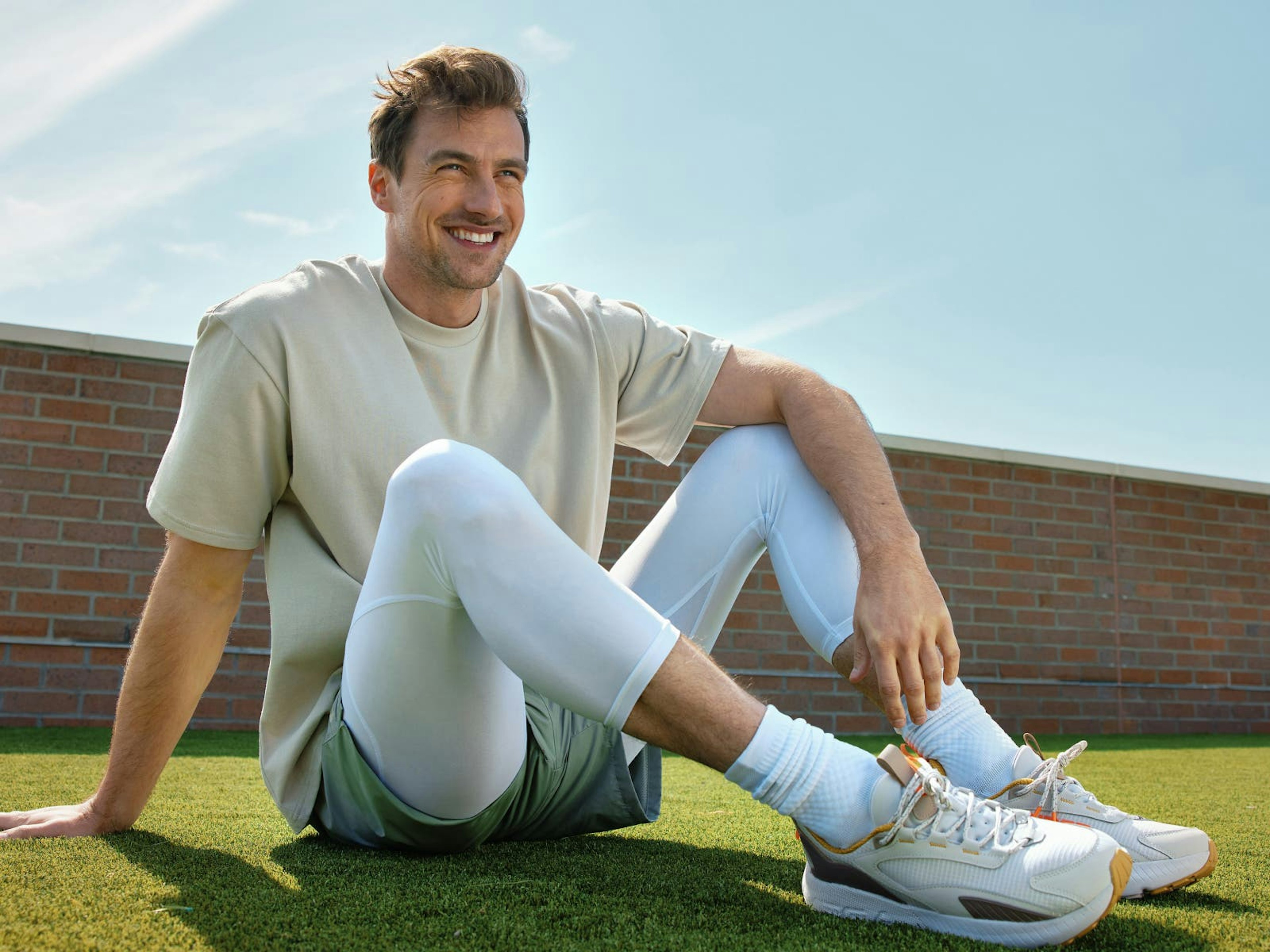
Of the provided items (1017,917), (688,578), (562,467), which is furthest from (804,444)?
(1017,917)

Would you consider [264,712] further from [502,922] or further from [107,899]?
[502,922]

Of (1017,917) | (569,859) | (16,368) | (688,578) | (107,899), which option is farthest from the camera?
(16,368)

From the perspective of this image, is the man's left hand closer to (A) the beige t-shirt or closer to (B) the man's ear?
(A) the beige t-shirt

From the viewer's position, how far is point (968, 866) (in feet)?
3.34

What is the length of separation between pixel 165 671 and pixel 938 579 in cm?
479

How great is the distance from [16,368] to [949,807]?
4.32 meters

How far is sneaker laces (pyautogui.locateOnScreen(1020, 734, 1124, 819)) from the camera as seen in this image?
1.24m

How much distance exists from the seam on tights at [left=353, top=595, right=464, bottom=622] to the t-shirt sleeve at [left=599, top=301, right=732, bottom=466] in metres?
0.69

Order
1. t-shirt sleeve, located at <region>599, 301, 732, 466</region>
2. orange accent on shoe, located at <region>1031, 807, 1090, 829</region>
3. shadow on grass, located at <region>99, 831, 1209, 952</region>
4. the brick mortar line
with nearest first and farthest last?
shadow on grass, located at <region>99, 831, 1209, 952</region> → orange accent on shoe, located at <region>1031, 807, 1090, 829</region> → t-shirt sleeve, located at <region>599, 301, 732, 466</region> → the brick mortar line

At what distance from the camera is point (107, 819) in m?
1.49

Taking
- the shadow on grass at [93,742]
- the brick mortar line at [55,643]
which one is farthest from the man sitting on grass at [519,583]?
the brick mortar line at [55,643]

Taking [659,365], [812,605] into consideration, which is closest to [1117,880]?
[812,605]

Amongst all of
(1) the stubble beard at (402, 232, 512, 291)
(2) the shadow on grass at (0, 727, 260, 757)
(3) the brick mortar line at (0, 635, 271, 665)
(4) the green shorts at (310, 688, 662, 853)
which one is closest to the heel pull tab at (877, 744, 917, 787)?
(4) the green shorts at (310, 688, 662, 853)

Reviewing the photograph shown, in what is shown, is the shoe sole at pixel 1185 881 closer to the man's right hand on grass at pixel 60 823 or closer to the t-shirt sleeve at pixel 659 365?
the t-shirt sleeve at pixel 659 365
